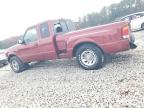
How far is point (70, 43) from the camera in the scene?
7.61 m

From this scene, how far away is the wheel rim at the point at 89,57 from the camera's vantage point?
734 centimetres

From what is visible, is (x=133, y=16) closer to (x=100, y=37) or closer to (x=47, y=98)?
(x=100, y=37)

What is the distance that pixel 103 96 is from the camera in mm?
5152

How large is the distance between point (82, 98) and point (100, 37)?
2438mm

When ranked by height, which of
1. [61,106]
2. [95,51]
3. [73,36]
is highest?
[73,36]

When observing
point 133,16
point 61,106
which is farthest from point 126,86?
point 133,16

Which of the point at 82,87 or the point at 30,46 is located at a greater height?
the point at 30,46

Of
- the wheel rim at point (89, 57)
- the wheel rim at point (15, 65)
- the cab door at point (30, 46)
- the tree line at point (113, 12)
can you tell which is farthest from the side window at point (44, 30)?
the tree line at point (113, 12)

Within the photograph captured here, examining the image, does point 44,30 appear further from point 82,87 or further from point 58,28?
point 82,87

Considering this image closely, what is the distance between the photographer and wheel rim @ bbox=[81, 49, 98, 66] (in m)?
7.34

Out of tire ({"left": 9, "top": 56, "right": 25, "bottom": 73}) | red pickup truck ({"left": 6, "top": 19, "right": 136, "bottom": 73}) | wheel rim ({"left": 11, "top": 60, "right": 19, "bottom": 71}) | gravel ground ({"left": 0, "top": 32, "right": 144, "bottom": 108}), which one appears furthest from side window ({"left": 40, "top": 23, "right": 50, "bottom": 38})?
wheel rim ({"left": 11, "top": 60, "right": 19, "bottom": 71})

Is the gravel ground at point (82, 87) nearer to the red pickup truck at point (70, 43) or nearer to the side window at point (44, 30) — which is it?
the red pickup truck at point (70, 43)

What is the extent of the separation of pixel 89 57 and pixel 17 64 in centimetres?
367

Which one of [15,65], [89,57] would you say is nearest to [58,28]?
[89,57]
